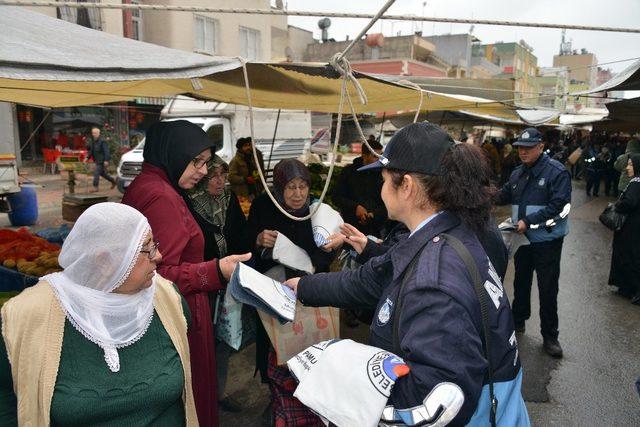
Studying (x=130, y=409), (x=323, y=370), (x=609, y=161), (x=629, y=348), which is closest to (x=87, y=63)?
(x=130, y=409)

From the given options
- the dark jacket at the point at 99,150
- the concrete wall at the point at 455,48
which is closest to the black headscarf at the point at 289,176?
the dark jacket at the point at 99,150

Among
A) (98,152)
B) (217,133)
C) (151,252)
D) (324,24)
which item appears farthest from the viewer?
(324,24)

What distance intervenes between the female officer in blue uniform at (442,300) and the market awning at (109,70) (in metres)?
1.11

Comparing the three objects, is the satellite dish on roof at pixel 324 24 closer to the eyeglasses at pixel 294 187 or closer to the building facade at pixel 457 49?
the building facade at pixel 457 49

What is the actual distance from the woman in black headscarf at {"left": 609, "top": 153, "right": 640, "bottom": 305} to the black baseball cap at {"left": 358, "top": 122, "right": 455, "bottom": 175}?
5.23 m

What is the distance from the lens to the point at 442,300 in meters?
1.34

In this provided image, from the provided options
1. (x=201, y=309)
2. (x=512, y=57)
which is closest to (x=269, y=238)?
(x=201, y=309)

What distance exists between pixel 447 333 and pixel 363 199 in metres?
3.98

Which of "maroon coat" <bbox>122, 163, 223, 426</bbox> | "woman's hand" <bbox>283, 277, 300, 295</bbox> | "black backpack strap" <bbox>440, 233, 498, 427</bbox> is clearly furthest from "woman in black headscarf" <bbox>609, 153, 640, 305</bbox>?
"maroon coat" <bbox>122, 163, 223, 426</bbox>

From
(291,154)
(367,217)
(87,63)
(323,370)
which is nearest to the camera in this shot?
(323,370)

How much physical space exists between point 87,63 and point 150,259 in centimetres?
79

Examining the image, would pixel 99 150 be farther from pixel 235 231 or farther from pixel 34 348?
pixel 34 348

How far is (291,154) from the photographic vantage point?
1396 cm

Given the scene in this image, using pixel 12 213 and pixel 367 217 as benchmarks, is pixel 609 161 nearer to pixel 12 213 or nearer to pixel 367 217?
pixel 367 217
